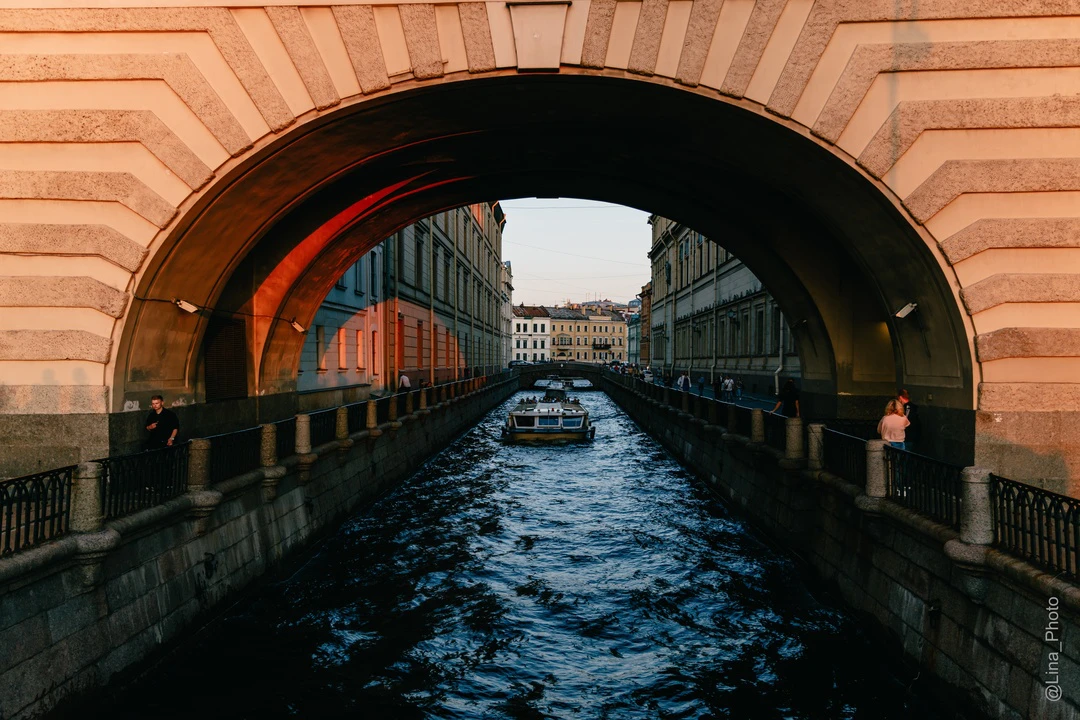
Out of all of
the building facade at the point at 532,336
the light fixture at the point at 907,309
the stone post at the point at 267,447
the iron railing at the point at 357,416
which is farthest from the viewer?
the building facade at the point at 532,336

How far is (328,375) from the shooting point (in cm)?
2366

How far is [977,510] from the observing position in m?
7.26

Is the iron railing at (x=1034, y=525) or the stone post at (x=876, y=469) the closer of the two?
the iron railing at (x=1034, y=525)

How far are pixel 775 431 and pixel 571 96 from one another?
309 inches

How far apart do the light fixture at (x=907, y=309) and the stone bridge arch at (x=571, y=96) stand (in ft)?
0.97

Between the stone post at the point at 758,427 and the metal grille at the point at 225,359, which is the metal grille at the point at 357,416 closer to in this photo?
the metal grille at the point at 225,359

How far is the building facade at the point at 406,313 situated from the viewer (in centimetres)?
2428

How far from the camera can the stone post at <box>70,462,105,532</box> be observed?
773cm

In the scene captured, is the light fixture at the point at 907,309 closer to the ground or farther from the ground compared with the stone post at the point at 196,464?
farther from the ground

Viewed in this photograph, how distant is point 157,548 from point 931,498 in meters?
9.42

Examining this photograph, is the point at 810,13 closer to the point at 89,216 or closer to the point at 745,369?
the point at 89,216

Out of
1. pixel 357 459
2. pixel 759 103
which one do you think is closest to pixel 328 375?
pixel 357 459

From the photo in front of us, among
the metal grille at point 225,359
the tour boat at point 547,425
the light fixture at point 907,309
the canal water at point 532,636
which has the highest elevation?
the light fixture at point 907,309

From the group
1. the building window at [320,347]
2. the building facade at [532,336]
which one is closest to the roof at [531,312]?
the building facade at [532,336]
